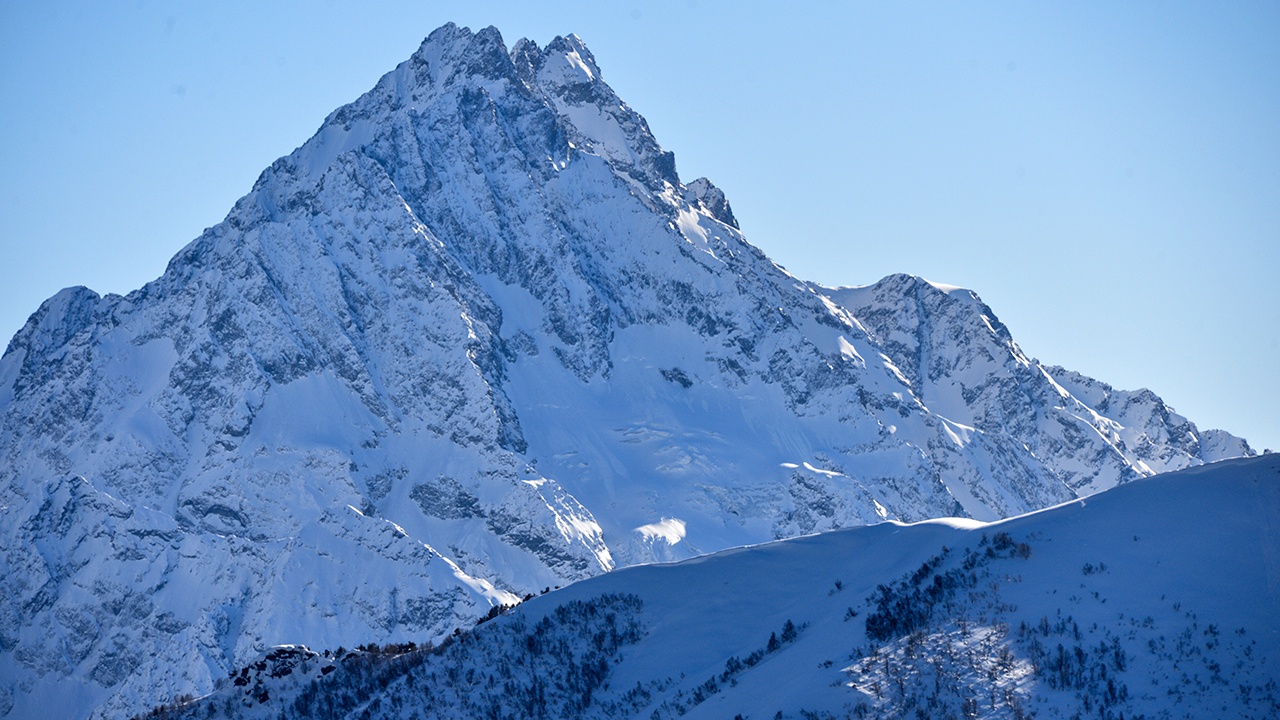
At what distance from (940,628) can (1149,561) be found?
21.3 ft

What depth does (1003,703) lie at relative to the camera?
37062 mm

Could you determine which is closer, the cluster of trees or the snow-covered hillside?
the snow-covered hillside

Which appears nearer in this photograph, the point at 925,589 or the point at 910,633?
the point at 910,633

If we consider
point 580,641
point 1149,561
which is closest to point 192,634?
point 580,641

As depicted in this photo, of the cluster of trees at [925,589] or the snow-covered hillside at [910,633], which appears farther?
the cluster of trees at [925,589]

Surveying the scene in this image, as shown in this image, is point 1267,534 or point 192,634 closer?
point 1267,534

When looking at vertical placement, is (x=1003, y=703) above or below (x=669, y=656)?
below

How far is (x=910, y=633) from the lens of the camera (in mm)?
42656

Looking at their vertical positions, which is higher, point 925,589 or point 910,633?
point 925,589

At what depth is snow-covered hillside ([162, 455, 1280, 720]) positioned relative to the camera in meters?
37.9

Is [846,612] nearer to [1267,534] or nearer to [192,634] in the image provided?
[1267,534]

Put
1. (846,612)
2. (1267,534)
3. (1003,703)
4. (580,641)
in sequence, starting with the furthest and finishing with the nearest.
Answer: (580,641) → (846,612) → (1267,534) → (1003,703)

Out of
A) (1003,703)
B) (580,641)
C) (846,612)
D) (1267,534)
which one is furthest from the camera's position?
(580,641)

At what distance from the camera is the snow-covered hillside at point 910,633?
124 feet
